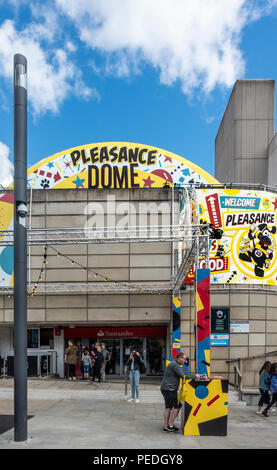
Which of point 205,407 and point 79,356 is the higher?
point 205,407

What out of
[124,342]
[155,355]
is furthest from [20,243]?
[155,355]

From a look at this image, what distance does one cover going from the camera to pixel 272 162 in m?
24.8

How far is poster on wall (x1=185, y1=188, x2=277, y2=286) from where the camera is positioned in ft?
52.9

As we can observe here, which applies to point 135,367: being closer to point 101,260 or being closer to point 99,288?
point 99,288

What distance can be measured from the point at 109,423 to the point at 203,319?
2.96 meters

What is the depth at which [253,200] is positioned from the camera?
16469 mm

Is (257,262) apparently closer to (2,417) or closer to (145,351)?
(145,351)

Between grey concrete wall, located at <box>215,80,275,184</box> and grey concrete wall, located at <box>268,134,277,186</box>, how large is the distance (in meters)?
0.57

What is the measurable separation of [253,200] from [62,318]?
28.2 feet

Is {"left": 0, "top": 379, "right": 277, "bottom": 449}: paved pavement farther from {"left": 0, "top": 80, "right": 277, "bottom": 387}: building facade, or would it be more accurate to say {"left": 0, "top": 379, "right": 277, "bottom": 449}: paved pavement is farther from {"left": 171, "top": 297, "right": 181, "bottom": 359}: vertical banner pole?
{"left": 0, "top": 80, "right": 277, "bottom": 387}: building facade

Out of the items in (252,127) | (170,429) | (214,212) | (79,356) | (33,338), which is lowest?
(79,356)

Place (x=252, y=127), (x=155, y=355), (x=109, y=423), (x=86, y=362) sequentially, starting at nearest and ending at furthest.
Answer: (x=109, y=423) → (x=86, y=362) → (x=155, y=355) → (x=252, y=127)

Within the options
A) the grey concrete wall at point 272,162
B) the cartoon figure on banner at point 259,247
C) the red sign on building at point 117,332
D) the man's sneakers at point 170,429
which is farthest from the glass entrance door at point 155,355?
the grey concrete wall at point 272,162
